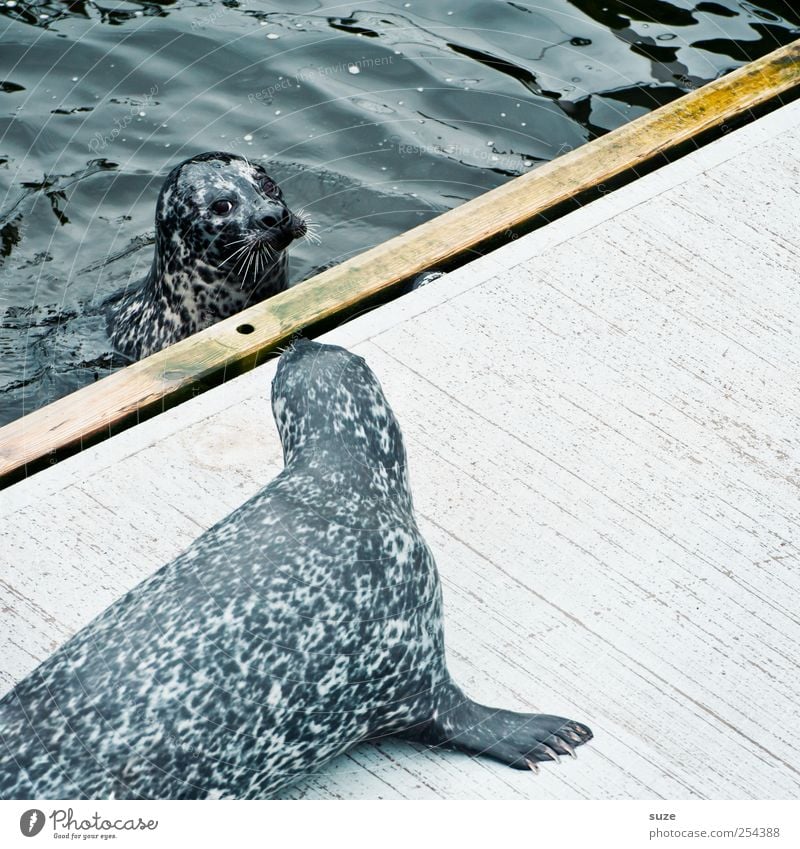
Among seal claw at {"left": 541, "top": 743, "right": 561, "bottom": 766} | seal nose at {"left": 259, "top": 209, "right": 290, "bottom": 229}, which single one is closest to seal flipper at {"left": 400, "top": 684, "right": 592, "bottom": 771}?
seal claw at {"left": 541, "top": 743, "right": 561, "bottom": 766}

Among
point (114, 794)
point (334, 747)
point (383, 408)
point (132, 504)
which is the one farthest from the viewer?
point (132, 504)

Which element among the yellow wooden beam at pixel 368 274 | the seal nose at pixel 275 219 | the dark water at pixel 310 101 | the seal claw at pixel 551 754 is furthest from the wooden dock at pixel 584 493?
the dark water at pixel 310 101

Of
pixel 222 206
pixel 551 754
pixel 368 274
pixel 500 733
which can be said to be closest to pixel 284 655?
pixel 500 733

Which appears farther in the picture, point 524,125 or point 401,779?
point 524,125

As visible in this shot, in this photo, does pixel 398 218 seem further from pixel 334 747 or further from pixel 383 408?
pixel 334 747

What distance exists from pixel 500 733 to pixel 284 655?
0.64 meters

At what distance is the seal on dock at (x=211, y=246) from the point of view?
182 inches

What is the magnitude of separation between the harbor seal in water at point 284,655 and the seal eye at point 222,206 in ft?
4.94

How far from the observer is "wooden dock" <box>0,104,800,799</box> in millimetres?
3164

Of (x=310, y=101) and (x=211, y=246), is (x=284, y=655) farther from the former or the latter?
(x=310, y=101)

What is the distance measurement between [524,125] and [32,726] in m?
5.13

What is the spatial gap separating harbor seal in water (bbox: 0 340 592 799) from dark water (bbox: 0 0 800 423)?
2.93 meters

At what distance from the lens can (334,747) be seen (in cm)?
294
